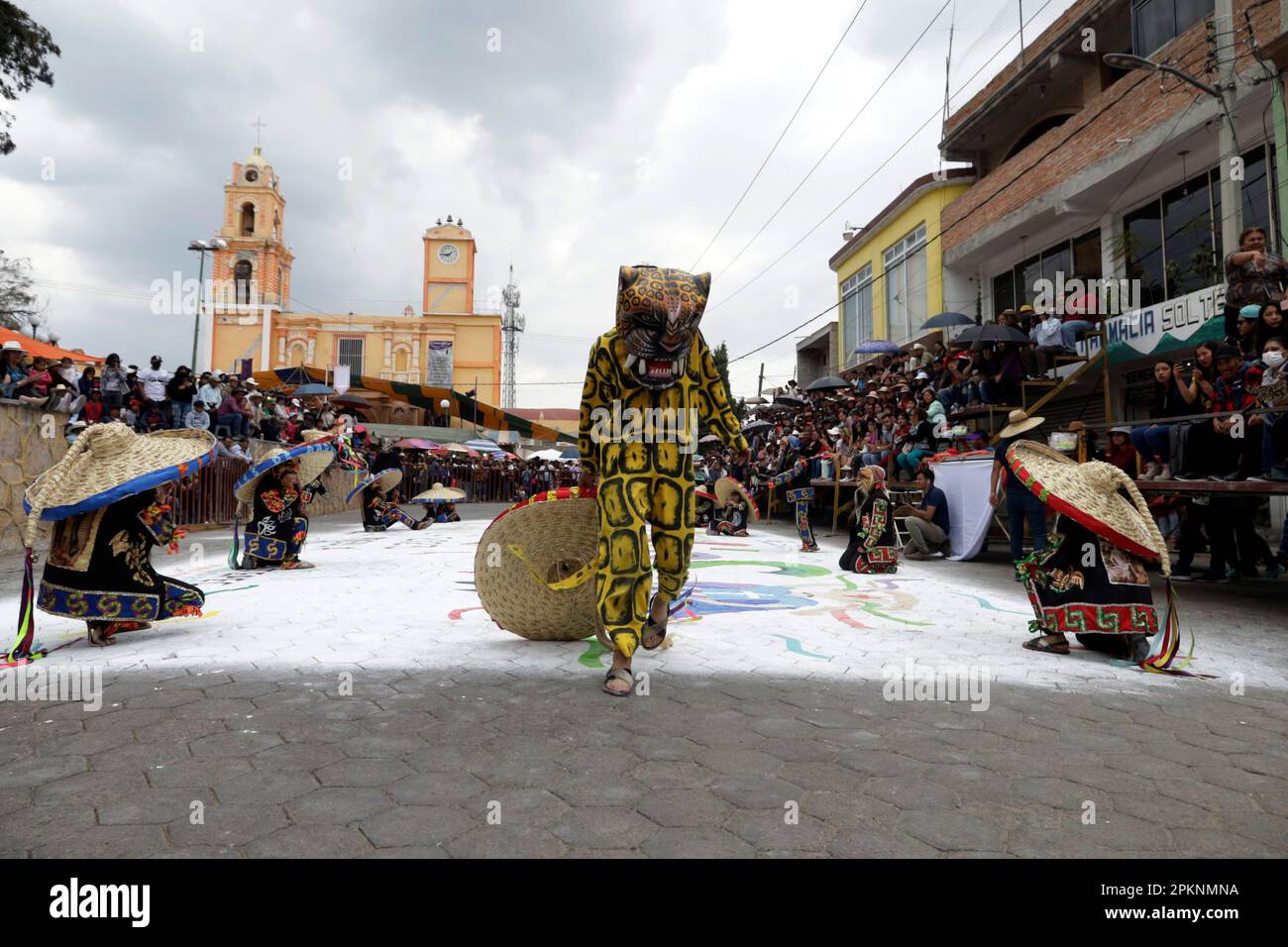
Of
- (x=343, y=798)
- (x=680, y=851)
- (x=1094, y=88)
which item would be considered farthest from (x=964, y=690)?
(x=1094, y=88)

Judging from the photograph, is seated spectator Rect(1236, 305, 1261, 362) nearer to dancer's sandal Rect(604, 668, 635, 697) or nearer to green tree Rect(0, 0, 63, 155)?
dancer's sandal Rect(604, 668, 635, 697)

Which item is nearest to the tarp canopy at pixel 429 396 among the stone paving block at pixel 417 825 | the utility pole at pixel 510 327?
the utility pole at pixel 510 327

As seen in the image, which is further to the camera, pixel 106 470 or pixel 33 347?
pixel 33 347

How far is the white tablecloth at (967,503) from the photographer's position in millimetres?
9758

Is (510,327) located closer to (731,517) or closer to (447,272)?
(447,272)

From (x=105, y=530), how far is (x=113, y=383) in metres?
10.5

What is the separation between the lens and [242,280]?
42.6 metres

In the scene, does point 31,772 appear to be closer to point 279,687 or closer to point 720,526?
point 279,687

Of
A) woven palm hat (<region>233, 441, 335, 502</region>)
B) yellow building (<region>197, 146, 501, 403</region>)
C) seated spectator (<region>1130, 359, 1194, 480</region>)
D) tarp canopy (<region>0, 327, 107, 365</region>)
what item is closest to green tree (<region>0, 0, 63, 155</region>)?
tarp canopy (<region>0, 327, 107, 365</region>)

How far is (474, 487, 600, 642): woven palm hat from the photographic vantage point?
4.44 meters

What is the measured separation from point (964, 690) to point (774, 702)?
91cm

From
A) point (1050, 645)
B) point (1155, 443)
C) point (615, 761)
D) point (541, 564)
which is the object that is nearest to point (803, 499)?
point (1155, 443)

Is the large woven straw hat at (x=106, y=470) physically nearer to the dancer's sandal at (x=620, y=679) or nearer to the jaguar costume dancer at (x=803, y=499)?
the dancer's sandal at (x=620, y=679)

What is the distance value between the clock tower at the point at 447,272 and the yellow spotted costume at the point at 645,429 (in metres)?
44.3
